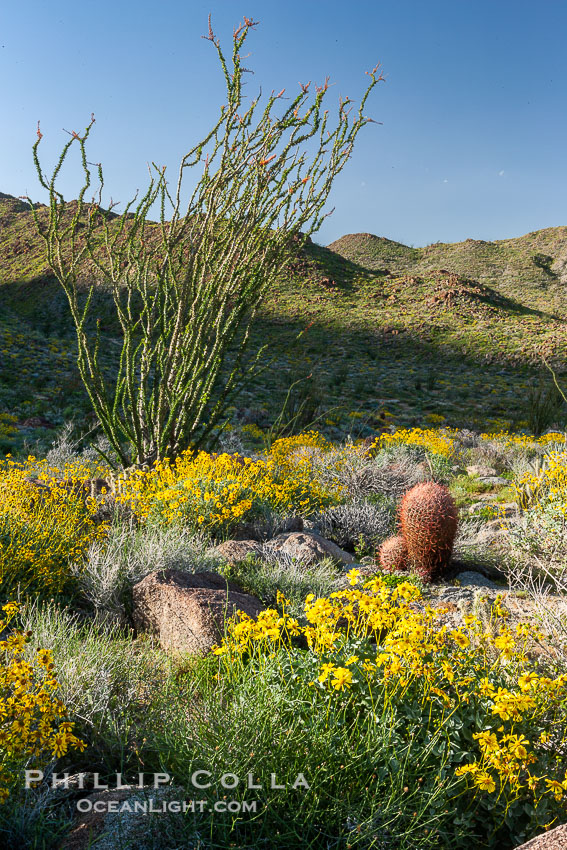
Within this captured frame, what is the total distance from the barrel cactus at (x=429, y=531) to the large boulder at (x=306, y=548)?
0.64m

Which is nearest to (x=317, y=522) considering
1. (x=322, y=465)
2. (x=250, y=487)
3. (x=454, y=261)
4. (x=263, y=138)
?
(x=250, y=487)

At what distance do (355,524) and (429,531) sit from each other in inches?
49.4

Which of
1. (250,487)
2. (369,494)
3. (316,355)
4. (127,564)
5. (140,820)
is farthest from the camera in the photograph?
(316,355)

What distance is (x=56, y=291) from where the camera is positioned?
25.6m

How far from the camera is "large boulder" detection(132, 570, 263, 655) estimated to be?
296 cm

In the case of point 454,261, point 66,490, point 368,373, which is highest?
point 454,261

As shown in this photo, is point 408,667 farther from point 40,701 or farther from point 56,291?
point 56,291

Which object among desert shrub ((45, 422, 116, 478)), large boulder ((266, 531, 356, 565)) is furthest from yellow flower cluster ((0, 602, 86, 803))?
desert shrub ((45, 422, 116, 478))

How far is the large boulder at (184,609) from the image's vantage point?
296 cm

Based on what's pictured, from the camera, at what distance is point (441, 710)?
203 centimetres

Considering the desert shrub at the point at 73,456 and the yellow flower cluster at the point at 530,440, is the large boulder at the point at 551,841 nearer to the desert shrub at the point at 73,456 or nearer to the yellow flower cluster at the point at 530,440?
the desert shrub at the point at 73,456

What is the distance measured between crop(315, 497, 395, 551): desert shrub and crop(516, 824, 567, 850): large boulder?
4002 millimetres

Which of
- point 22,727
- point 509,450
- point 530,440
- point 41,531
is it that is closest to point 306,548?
point 41,531

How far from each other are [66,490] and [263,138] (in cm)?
424
